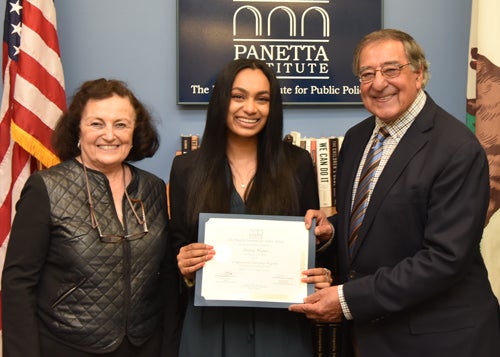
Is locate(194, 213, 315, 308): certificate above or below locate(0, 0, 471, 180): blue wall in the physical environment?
below

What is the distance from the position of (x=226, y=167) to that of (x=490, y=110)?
154 centimetres

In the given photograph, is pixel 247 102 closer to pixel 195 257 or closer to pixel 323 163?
pixel 195 257

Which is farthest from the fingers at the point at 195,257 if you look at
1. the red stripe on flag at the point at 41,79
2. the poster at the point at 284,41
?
the poster at the point at 284,41

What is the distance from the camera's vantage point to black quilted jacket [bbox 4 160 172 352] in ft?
5.75

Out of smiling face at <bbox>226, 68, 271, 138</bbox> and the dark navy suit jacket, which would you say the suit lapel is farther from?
smiling face at <bbox>226, 68, 271, 138</bbox>

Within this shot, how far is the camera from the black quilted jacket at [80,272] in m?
1.75

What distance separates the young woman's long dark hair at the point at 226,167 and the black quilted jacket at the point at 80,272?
296mm

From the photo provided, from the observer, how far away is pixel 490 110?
9.19 feet

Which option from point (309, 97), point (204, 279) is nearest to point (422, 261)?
point (204, 279)

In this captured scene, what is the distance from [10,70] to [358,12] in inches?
79.5

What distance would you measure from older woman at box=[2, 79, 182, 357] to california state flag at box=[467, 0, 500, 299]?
5.72 feet

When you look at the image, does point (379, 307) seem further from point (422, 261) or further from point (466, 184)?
point (466, 184)

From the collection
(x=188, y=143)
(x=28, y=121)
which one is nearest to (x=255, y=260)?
(x=188, y=143)

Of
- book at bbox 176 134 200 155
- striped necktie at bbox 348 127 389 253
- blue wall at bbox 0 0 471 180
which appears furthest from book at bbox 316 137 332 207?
striped necktie at bbox 348 127 389 253
